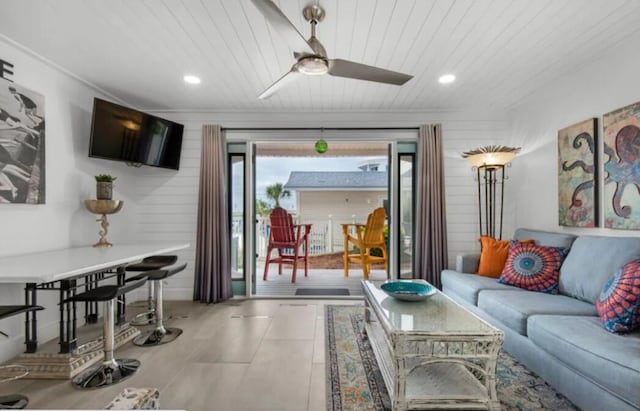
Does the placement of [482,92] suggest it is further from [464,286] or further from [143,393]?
[143,393]

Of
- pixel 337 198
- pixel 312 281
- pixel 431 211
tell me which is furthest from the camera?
pixel 337 198

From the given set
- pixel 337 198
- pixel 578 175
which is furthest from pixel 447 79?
pixel 337 198

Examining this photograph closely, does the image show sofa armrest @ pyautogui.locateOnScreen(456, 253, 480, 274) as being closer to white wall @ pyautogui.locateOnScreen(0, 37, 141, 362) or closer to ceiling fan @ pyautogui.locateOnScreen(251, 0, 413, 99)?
ceiling fan @ pyautogui.locateOnScreen(251, 0, 413, 99)

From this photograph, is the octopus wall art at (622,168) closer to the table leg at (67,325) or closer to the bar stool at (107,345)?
the bar stool at (107,345)

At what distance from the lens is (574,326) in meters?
1.87

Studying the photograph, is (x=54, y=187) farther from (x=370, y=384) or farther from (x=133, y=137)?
(x=370, y=384)

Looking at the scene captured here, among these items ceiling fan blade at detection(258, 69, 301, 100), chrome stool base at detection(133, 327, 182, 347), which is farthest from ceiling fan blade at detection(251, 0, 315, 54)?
chrome stool base at detection(133, 327, 182, 347)

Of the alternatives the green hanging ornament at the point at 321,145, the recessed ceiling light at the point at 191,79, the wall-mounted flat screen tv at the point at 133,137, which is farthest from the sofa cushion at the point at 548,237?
the wall-mounted flat screen tv at the point at 133,137

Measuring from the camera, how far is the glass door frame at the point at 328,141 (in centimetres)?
408

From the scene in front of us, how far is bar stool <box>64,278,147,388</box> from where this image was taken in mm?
1990

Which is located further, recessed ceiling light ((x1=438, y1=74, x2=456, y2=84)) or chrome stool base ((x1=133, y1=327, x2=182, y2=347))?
recessed ceiling light ((x1=438, y1=74, x2=456, y2=84))

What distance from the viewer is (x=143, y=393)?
111 cm

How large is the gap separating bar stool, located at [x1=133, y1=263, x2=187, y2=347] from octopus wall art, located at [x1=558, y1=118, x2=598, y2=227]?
3.71 meters

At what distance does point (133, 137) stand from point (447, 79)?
3347mm
